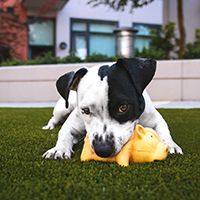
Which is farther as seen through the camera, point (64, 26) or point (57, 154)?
point (64, 26)

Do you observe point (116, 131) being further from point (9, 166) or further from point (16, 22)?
point (16, 22)

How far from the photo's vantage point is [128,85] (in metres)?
2.91

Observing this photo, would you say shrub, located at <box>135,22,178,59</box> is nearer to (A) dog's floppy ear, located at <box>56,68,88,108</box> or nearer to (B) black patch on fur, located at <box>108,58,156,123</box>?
(A) dog's floppy ear, located at <box>56,68,88,108</box>

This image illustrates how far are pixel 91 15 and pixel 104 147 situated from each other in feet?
57.9

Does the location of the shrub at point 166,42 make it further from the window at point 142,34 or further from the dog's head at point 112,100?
the dog's head at point 112,100

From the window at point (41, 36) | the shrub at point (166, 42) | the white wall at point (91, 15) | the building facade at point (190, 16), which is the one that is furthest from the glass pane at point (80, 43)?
the shrub at point (166, 42)

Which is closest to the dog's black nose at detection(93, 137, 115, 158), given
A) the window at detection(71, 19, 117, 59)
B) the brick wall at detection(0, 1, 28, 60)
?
the brick wall at detection(0, 1, 28, 60)

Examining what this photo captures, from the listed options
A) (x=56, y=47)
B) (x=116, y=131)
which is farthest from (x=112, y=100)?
(x=56, y=47)

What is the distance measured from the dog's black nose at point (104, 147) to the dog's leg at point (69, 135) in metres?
0.39

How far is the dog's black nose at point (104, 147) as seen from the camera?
2.65 metres

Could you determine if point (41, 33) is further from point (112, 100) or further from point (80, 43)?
point (112, 100)

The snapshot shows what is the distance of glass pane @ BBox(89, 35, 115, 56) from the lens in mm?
19891

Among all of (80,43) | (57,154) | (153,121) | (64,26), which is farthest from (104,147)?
(80,43)

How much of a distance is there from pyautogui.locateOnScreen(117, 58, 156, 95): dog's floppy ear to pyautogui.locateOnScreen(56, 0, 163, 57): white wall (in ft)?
53.4
